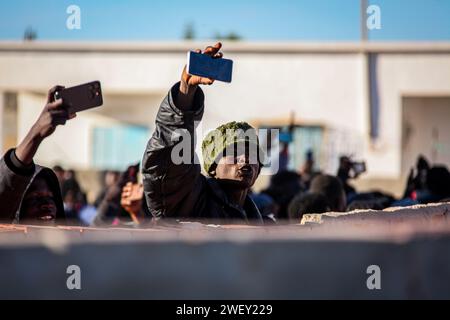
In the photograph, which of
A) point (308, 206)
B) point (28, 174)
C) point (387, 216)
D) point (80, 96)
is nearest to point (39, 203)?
point (28, 174)

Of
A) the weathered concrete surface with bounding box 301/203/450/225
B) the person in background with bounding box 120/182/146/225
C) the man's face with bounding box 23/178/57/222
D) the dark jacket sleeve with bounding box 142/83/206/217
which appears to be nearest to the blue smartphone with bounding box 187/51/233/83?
the dark jacket sleeve with bounding box 142/83/206/217

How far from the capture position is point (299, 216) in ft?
19.6

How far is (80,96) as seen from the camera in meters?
4.27

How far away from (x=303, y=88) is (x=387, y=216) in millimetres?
19851

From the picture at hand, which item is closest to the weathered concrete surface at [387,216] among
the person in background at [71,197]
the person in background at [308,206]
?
the person in background at [308,206]

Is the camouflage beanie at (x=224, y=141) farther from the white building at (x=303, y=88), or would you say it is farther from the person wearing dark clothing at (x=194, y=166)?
the white building at (x=303, y=88)

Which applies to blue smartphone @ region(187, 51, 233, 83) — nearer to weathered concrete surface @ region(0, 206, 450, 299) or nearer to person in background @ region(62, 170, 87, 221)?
weathered concrete surface @ region(0, 206, 450, 299)

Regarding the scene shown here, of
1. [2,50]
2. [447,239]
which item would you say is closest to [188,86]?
[447,239]

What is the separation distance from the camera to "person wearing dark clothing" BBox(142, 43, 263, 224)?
12.6 feet

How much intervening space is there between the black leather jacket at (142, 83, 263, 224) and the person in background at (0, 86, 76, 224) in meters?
0.47

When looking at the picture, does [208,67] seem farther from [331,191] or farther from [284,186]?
[284,186]

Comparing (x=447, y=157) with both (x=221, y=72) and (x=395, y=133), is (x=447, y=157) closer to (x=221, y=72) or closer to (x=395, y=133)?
(x=395, y=133)

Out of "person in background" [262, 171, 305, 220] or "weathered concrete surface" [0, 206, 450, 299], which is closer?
"weathered concrete surface" [0, 206, 450, 299]

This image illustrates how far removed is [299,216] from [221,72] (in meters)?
2.28
